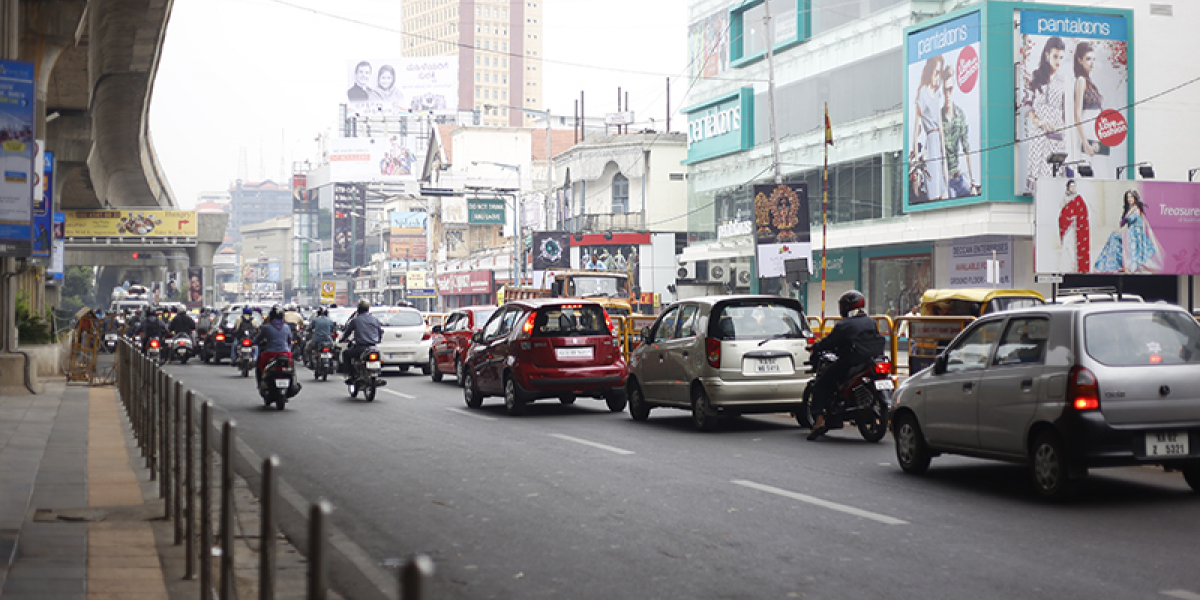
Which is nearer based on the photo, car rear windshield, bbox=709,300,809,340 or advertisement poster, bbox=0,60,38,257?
car rear windshield, bbox=709,300,809,340

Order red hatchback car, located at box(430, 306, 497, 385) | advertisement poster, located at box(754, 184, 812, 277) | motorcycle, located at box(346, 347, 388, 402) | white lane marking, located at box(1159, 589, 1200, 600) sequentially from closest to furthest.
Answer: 1. white lane marking, located at box(1159, 589, 1200, 600)
2. motorcycle, located at box(346, 347, 388, 402)
3. red hatchback car, located at box(430, 306, 497, 385)
4. advertisement poster, located at box(754, 184, 812, 277)

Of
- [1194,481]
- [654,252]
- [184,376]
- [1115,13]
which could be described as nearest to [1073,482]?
[1194,481]

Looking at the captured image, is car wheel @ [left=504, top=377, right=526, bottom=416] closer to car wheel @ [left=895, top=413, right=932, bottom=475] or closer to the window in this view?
car wheel @ [left=895, top=413, right=932, bottom=475]

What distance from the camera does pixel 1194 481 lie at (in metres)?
9.37

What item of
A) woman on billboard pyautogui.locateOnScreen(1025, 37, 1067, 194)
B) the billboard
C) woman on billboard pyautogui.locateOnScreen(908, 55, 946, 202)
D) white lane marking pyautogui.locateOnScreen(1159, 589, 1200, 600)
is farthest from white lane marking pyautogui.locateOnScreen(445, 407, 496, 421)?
the billboard

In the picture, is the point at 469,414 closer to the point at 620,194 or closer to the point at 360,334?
the point at 360,334

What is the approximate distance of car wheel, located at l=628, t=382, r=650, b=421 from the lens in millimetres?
16625

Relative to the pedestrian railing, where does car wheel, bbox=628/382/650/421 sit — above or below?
below

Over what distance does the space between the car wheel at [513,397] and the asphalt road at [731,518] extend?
305cm

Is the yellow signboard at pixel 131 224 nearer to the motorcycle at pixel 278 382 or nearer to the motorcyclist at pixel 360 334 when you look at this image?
the motorcyclist at pixel 360 334

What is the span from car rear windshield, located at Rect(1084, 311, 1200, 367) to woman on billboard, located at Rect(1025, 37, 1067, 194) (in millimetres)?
32012

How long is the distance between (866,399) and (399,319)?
59.1 ft

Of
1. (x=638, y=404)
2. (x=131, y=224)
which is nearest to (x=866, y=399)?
(x=638, y=404)

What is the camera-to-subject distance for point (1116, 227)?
35250mm
